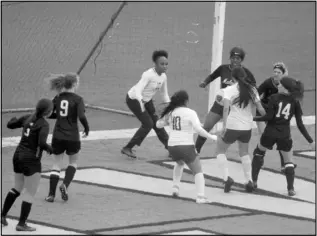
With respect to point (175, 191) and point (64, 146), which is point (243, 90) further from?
point (64, 146)

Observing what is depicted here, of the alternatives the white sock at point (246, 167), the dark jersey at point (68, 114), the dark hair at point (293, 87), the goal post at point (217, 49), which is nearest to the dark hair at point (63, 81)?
the dark jersey at point (68, 114)

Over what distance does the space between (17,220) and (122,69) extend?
405 inches

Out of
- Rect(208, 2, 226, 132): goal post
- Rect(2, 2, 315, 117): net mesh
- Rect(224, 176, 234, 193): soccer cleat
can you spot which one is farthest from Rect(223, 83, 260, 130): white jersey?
Rect(2, 2, 315, 117): net mesh

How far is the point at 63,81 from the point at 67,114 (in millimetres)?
436

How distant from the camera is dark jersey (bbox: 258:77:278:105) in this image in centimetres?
1497

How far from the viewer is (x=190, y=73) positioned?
21859 mm

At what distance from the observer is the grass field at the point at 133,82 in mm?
11984

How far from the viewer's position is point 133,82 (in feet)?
69.1

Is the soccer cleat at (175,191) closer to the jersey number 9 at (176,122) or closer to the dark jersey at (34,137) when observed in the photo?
the jersey number 9 at (176,122)

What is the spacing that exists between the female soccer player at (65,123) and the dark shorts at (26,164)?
106 cm

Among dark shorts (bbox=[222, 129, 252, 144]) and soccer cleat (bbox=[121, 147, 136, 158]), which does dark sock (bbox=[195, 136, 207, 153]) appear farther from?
dark shorts (bbox=[222, 129, 252, 144])

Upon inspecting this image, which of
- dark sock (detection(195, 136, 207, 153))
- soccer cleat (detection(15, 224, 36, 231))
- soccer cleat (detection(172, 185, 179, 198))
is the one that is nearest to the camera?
soccer cleat (detection(15, 224, 36, 231))

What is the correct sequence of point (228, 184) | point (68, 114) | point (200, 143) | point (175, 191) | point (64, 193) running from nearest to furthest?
point (64, 193) → point (68, 114) → point (175, 191) → point (228, 184) → point (200, 143)

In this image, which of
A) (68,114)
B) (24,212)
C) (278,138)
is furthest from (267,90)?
(24,212)
